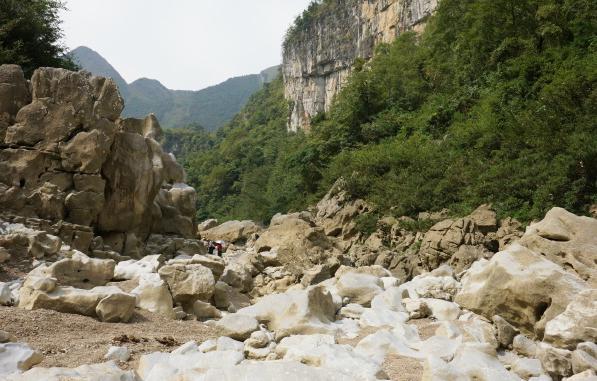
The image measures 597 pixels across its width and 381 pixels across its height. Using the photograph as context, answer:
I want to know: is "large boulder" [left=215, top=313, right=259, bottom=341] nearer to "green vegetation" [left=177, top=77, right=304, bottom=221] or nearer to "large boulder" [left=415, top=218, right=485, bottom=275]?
"large boulder" [left=415, top=218, right=485, bottom=275]

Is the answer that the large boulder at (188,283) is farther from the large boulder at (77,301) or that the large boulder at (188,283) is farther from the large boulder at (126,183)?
the large boulder at (126,183)

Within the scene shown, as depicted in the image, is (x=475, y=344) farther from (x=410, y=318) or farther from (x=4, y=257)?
(x=4, y=257)

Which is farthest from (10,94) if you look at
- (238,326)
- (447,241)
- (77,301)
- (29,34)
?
(447,241)

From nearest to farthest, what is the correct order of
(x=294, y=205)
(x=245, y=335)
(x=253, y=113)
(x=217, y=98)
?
(x=245, y=335), (x=294, y=205), (x=253, y=113), (x=217, y=98)

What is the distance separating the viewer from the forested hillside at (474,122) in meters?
17.4

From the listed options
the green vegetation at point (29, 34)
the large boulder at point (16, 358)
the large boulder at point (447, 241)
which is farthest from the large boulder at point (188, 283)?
the green vegetation at point (29, 34)

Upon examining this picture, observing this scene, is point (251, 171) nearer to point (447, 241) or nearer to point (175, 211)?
point (175, 211)

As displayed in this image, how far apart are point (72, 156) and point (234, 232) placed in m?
14.9

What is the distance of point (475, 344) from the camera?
5855mm

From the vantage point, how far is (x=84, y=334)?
6242 millimetres

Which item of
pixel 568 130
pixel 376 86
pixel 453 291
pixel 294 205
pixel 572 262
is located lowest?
pixel 294 205

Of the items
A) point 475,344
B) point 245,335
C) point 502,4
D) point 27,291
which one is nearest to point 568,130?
point 502,4

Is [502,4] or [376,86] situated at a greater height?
[502,4]

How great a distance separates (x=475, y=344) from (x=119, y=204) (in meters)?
11.8
